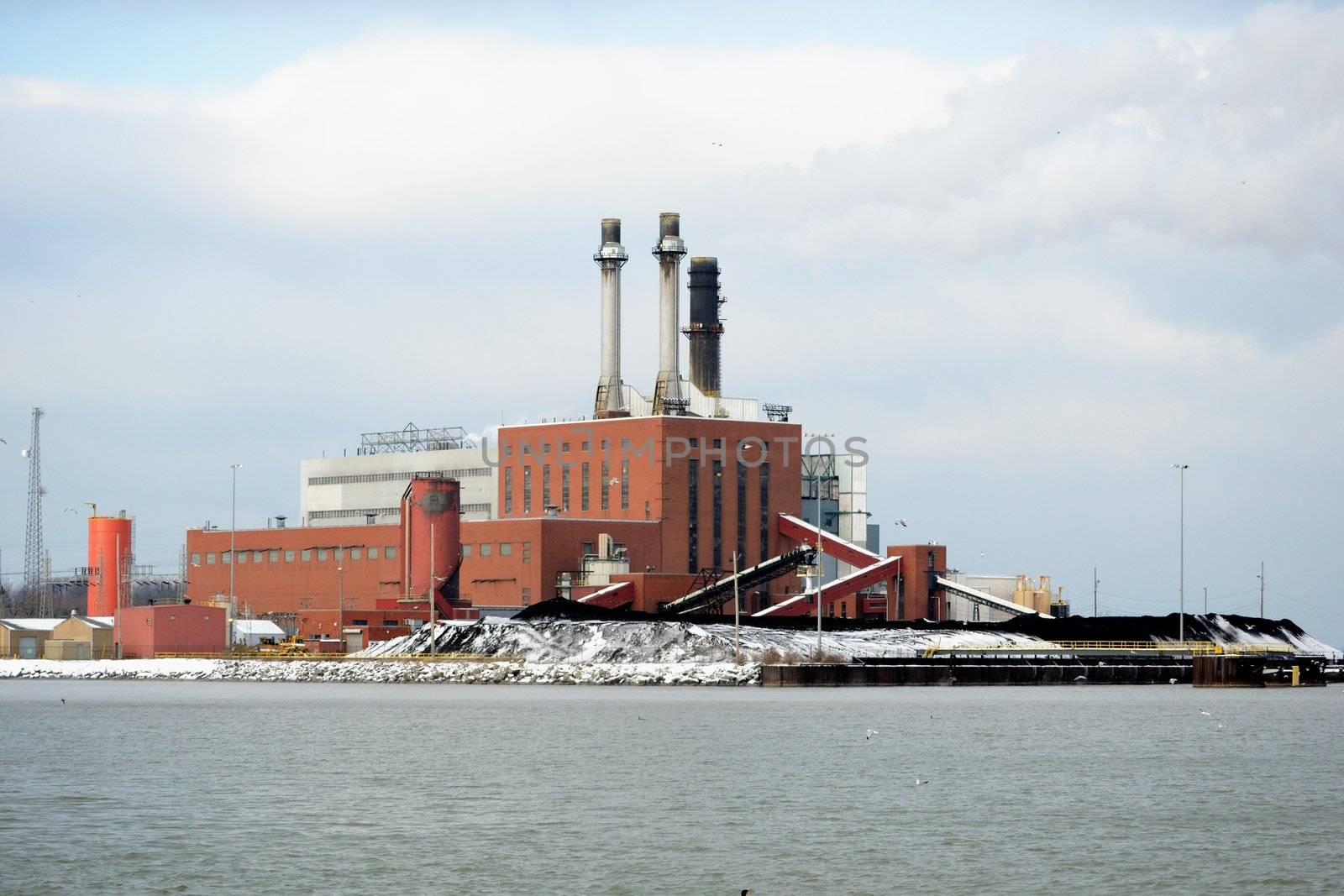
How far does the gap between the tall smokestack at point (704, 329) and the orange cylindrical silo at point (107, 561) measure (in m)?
42.5

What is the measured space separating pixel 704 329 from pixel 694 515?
18164 mm

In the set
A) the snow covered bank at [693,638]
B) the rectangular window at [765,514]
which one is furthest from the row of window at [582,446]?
the snow covered bank at [693,638]

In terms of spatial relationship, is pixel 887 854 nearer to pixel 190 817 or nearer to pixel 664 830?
pixel 664 830

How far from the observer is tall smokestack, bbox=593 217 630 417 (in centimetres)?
13812

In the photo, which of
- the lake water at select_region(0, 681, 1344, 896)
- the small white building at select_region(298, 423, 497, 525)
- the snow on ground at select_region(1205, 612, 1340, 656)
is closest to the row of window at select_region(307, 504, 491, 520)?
the small white building at select_region(298, 423, 497, 525)

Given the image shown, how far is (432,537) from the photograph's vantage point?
121 m

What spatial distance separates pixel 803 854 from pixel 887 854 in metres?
1.61

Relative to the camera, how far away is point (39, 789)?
157ft

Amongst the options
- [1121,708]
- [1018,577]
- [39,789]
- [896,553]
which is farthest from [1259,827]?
[1018,577]

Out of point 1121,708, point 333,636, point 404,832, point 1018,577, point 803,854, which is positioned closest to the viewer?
point 803,854

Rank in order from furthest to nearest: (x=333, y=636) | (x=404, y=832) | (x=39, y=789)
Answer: (x=333, y=636) → (x=39, y=789) → (x=404, y=832)

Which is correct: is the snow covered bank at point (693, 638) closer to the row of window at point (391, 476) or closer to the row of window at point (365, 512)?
the row of window at point (365, 512)

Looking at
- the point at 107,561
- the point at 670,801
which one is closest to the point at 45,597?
the point at 107,561

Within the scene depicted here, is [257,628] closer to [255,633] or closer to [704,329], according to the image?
[255,633]
